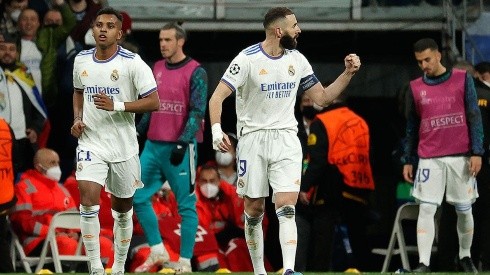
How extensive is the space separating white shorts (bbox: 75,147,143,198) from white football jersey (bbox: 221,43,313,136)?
102cm

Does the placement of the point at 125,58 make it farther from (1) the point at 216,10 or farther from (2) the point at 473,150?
(1) the point at 216,10

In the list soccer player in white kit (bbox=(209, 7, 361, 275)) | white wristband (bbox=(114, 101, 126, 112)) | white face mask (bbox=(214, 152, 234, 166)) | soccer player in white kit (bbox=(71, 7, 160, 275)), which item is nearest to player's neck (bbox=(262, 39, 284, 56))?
soccer player in white kit (bbox=(209, 7, 361, 275))

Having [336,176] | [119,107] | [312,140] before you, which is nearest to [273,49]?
[119,107]

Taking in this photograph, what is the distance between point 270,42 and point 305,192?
11.3 ft

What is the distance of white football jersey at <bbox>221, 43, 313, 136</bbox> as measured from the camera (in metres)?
11.8

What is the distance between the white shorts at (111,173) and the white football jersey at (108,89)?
0.18ft

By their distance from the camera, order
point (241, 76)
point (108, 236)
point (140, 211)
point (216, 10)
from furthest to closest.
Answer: point (216, 10), point (108, 236), point (140, 211), point (241, 76)

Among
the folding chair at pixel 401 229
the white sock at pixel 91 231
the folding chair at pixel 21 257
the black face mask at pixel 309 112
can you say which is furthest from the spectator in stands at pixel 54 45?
the white sock at pixel 91 231

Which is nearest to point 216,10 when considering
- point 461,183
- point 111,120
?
point 461,183

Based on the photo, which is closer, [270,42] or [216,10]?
[270,42]

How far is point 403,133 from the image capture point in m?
17.9

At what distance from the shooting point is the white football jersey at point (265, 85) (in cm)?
1182

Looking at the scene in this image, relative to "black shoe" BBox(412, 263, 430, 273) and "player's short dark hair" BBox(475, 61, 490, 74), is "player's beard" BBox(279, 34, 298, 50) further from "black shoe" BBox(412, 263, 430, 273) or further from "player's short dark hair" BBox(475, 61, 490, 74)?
"player's short dark hair" BBox(475, 61, 490, 74)

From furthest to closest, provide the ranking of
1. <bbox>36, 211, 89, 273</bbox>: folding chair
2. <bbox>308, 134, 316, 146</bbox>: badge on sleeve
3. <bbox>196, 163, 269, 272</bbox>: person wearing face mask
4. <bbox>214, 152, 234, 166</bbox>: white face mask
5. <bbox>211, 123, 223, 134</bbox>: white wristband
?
<bbox>214, 152, 234, 166</bbox>: white face mask
<bbox>196, 163, 269, 272</bbox>: person wearing face mask
<bbox>308, 134, 316, 146</bbox>: badge on sleeve
<bbox>36, 211, 89, 273</bbox>: folding chair
<bbox>211, 123, 223, 134</bbox>: white wristband
